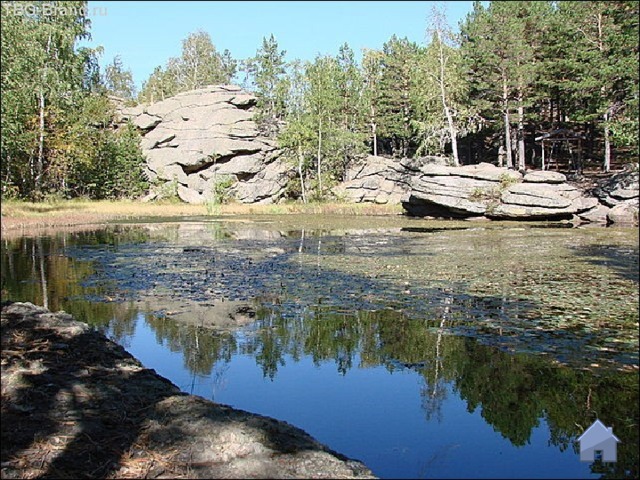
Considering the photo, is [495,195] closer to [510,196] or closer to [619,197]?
[510,196]

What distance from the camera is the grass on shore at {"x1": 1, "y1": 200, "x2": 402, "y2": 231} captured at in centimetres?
3075

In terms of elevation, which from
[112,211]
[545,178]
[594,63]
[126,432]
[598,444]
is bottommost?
[598,444]

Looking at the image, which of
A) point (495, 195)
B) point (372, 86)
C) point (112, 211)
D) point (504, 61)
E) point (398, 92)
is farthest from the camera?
point (372, 86)

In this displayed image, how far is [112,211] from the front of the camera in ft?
128

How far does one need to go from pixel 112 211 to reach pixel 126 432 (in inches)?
1443

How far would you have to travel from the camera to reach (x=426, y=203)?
3847 centimetres

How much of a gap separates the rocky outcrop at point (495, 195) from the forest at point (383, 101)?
15.9ft

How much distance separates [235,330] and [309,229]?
2069cm

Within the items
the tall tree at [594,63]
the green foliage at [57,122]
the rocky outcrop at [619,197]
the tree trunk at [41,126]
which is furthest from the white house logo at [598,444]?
the tree trunk at [41,126]

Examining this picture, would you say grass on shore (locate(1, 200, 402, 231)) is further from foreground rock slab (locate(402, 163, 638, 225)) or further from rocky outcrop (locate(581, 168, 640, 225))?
rocky outcrop (locate(581, 168, 640, 225))

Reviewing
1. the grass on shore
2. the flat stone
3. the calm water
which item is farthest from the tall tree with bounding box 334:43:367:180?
the calm water

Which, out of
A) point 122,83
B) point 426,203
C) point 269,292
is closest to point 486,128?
point 426,203

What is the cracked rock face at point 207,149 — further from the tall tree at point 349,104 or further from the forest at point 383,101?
the tall tree at point 349,104

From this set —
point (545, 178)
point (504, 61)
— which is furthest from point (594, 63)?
point (504, 61)
